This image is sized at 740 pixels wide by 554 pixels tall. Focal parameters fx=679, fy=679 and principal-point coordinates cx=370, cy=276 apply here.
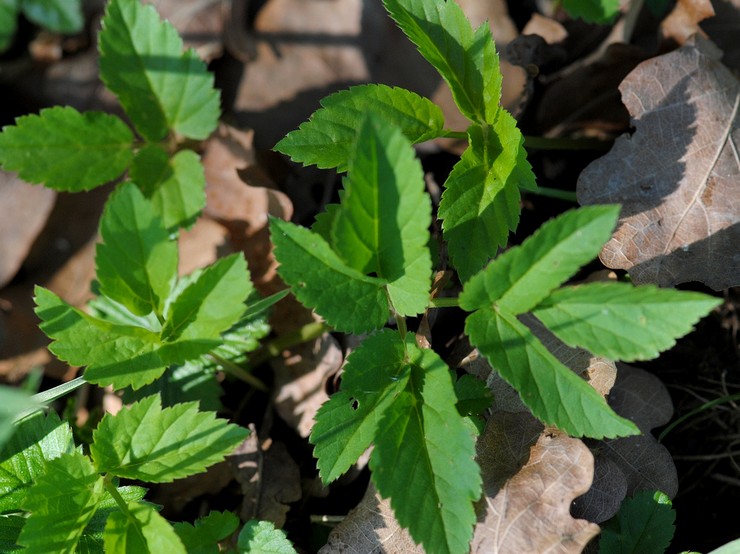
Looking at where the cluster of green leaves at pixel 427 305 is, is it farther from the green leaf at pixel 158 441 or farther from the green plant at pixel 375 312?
the green leaf at pixel 158 441

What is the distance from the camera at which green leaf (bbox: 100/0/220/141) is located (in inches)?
93.4

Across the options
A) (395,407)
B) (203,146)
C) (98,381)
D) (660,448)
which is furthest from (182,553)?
(203,146)

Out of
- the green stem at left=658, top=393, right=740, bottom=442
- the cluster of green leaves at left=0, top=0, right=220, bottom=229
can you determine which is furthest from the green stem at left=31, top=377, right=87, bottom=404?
the green stem at left=658, top=393, right=740, bottom=442

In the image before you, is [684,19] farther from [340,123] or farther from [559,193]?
[340,123]

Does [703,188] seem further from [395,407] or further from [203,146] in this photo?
[203,146]

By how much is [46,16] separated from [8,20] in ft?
0.70

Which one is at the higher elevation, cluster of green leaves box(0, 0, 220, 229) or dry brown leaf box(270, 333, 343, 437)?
cluster of green leaves box(0, 0, 220, 229)

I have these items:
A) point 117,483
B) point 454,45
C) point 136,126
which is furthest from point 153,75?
point 117,483

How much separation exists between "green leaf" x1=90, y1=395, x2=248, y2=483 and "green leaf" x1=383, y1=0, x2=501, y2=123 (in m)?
1.11

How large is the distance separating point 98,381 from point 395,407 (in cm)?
81

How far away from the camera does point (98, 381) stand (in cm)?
181

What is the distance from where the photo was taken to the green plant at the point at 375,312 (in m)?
1.48

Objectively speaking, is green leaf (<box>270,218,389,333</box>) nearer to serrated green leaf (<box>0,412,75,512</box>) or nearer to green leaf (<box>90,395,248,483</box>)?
green leaf (<box>90,395,248,483</box>)

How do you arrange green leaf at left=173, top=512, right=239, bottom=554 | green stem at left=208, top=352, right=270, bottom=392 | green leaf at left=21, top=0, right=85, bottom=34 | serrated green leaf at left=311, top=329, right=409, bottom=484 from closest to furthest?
1. serrated green leaf at left=311, top=329, right=409, bottom=484
2. green leaf at left=173, top=512, right=239, bottom=554
3. green stem at left=208, top=352, right=270, bottom=392
4. green leaf at left=21, top=0, right=85, bottom=34
